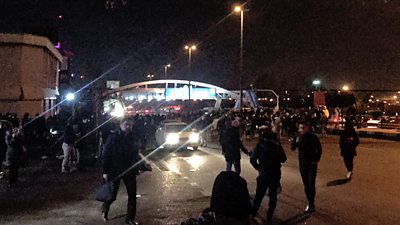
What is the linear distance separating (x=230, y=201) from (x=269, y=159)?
439 cm

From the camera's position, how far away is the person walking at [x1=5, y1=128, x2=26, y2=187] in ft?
42.0

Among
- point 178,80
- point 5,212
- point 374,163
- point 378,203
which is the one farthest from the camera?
point 178,80

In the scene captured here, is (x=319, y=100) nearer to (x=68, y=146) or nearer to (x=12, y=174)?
(x=68, y=146)

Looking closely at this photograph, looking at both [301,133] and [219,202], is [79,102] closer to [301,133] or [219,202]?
[301,133]

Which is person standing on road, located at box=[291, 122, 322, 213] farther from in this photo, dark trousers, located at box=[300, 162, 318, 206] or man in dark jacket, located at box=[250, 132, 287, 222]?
man in dark jacket, located at box=[250, 132, 287, 222]

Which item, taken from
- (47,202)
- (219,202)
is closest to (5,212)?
(47,202)

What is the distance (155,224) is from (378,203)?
4.69 m

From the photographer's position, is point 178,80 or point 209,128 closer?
point 209,128

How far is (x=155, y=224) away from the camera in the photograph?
330 inches

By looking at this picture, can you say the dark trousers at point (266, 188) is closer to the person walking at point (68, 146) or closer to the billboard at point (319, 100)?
the person walking at point (68, 146)

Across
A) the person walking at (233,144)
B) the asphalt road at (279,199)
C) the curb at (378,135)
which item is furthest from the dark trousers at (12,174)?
the curb at (378,135)

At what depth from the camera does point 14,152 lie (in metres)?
12.9

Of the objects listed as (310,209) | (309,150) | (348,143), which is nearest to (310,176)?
(309,150)

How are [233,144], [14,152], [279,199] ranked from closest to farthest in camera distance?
[279,199]
[233,144]
[14,152]
